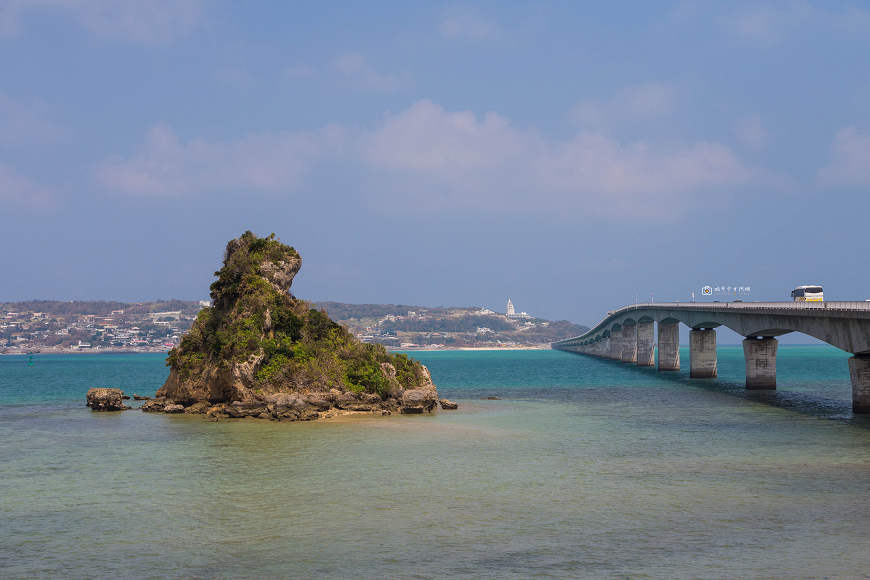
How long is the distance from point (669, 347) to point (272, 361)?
8138cm

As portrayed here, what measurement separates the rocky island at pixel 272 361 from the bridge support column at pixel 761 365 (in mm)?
37332

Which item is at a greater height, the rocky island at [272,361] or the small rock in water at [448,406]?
the rocky island at [272,361]

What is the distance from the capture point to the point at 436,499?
85.8ft

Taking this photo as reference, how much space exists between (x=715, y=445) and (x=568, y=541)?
69.2ft

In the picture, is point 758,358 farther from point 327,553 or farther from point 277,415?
point 327,553

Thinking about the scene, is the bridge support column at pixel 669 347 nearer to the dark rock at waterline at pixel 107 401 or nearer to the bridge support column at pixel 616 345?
the bridge support column at pixel 616 345

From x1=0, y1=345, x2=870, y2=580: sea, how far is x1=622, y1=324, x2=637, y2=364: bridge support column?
112240 millimetres

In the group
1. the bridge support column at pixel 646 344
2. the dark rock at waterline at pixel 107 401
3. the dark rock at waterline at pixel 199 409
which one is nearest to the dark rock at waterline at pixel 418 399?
the dark rock at waterline at pixel 199 409

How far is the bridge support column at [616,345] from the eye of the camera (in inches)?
6939

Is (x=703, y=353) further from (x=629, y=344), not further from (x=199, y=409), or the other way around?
(x=199, y=409)

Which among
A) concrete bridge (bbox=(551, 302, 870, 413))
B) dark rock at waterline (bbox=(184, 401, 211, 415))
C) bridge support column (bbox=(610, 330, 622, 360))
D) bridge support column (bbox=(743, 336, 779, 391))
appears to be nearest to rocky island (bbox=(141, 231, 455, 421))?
dark rock at waterline (bbox=(184, 401, 211, 415))

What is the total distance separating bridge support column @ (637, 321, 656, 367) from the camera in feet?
461

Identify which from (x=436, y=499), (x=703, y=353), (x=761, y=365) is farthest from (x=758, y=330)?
(x=436, y=499)

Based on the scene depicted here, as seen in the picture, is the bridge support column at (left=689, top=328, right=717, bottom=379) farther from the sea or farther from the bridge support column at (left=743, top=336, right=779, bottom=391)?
the sea
